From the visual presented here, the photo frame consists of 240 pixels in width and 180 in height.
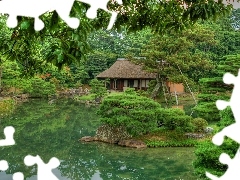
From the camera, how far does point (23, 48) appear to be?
10.3 ft

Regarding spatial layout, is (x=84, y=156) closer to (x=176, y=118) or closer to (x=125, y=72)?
(x=176, y=118)

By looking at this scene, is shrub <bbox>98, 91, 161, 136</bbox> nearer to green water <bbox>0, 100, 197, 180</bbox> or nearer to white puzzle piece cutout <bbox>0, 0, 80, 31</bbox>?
green water <bbox>0, 100, 197, 180</bbox>

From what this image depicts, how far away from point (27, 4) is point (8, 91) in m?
23.0

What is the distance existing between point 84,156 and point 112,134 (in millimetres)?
1811

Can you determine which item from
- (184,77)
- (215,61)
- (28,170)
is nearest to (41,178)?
(28,170)

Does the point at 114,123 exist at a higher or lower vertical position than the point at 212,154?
lower

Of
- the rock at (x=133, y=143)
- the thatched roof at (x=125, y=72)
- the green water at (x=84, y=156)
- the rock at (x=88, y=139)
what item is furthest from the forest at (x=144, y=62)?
the thatched roof at (x=125, y=72)

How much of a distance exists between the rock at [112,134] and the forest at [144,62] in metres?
0.31

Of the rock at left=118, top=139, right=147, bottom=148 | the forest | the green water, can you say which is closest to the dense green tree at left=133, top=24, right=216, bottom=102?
the forest

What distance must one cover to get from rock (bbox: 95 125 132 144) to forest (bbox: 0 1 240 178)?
305mm

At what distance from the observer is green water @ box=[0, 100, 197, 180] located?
26.0 feet

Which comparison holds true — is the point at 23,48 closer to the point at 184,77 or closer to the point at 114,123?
the point at 114,123

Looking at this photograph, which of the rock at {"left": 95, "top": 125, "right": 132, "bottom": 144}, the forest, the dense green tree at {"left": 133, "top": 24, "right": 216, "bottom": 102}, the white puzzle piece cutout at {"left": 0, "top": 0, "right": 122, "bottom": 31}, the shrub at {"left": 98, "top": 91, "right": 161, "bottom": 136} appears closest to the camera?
the white puzzle piece cutout at {"left": 0, "top": 0, "right": 122, "bottom": 31}

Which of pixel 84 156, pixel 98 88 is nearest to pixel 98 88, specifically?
pixel 98 88
